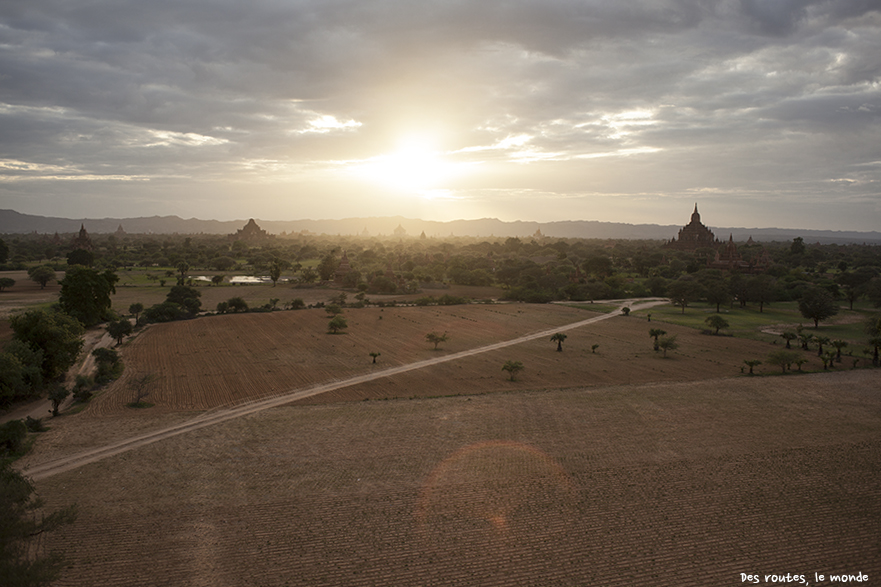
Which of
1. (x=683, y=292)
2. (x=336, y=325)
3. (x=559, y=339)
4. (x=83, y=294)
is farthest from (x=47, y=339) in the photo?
(x=683, y=292)

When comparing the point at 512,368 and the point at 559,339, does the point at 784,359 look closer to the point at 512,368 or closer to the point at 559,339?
the point at 559,339

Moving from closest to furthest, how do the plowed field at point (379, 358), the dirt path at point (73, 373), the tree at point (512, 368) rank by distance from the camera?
the dirt path at point (73, 373), the plowed field at point (379, 358), the tree at point (512, 368)

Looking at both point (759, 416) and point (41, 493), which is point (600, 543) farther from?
point (41, 493)

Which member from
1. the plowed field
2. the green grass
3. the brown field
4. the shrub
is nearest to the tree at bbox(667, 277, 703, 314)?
the green grass

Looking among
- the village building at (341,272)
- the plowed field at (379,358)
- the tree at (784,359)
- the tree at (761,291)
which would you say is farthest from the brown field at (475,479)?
the village building at (341,272)

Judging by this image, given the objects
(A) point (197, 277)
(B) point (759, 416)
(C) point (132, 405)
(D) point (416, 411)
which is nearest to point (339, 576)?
(D) point (416, 411)

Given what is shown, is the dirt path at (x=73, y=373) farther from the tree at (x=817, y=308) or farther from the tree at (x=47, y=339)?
the tree at (x=817, y=308)

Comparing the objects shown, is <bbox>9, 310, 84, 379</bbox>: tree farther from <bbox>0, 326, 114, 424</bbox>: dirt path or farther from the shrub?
the shrub
